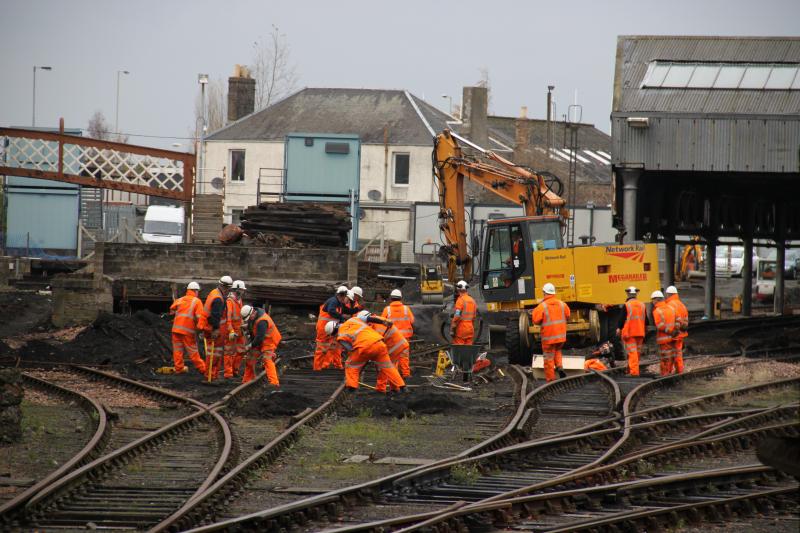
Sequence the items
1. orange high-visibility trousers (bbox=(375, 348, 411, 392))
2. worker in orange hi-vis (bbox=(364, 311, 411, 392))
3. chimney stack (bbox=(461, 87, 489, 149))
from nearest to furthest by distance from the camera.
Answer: worker in orange hi-vis (bbox=(364, 311, 411, 392)) < orange high-visibility trousers (bbox=(375, 348, 411, 392)) < chimney stack (bbox=(461, 87, 489, 149))

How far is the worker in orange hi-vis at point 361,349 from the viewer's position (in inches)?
627

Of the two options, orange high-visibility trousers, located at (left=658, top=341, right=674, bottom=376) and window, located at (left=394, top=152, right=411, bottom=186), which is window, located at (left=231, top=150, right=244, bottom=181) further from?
orange high-visibility trousers, located at (left=658, top=341, right=674, bottom=376)

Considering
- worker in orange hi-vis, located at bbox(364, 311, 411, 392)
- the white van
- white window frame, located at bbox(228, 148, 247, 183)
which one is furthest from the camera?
white window frame, located at bbox(228, 148, 247, 183)

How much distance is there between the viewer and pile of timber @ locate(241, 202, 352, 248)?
32.7 meters

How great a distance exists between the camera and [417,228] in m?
51.1

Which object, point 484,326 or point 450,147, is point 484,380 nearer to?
point 484,326

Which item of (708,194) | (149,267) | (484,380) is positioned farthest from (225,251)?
(708,194)

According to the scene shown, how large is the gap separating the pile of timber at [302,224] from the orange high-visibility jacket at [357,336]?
54.5 ft

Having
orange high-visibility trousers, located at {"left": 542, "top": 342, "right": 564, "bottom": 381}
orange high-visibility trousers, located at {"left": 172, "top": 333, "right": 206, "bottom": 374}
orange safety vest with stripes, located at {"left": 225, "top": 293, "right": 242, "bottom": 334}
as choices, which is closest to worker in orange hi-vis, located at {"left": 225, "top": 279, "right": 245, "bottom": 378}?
orange safety vest with stripes, located at {"left": 225, "top": 293, "right": 242, "bottom": 334}

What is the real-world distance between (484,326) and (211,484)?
14528 mm

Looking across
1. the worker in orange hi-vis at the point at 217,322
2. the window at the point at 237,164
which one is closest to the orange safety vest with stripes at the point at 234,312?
the worker in orange hi-vis at the point at 217,322

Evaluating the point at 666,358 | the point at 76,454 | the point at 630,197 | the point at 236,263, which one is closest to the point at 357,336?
the point at 76,454

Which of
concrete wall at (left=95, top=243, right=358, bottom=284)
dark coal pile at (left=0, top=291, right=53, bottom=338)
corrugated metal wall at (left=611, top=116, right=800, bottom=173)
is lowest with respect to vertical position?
dark coal pile at (left=0, top=291, right=53, bottom=338)

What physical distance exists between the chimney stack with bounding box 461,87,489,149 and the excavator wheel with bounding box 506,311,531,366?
38890 mm
